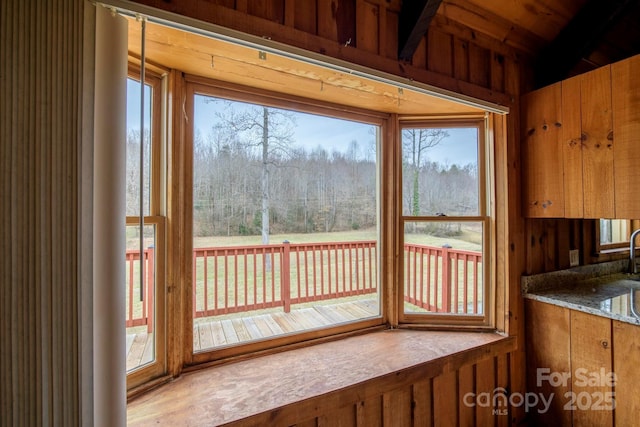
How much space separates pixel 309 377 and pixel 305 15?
159 centimetres

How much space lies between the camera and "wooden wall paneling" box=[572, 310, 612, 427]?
1329 millimetres

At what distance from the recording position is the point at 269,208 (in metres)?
1.54

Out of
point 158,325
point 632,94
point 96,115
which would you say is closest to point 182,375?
point 158,325

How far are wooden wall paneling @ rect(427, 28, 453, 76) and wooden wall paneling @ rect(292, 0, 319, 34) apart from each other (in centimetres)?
65

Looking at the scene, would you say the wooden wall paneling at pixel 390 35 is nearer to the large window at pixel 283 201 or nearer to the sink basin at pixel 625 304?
the large window at pixel 283 201

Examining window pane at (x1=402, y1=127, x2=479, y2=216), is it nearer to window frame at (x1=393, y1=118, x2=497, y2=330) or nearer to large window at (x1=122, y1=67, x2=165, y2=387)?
window frame at (x1=393, y1=118, x2=497, y2=330)

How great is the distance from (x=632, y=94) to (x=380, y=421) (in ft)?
6.35

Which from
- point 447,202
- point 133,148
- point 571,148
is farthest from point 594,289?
point 133,148

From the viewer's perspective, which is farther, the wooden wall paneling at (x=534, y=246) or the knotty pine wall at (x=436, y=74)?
the wooden wall paneling at (x=534, y=246)

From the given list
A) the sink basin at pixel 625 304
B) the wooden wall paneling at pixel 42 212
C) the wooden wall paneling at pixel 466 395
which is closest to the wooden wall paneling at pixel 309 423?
the wooden wall paneling at pixel 42 212

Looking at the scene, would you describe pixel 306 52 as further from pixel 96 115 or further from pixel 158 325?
pixel 158 325

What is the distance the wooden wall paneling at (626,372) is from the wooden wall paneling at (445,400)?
2.36ft

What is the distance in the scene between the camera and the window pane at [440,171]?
5.74ft

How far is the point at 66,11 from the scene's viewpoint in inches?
30.1
